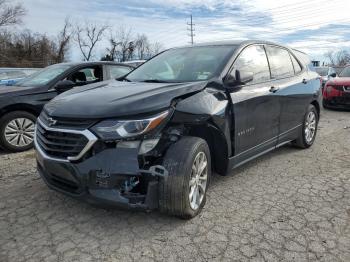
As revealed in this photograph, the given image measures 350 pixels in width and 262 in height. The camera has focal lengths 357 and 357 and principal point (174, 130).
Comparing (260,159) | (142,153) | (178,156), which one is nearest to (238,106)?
(178,156)

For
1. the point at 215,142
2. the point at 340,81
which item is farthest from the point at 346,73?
the point at 215,142

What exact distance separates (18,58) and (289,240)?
5431 cm

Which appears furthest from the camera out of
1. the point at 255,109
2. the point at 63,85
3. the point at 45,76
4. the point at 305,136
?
the point at 45,76

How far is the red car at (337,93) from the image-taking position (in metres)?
10.4

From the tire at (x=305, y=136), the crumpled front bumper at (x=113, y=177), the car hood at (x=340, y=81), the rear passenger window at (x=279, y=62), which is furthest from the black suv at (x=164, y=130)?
the car hood at (x=340, y=81)

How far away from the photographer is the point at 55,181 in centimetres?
333

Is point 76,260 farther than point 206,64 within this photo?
No

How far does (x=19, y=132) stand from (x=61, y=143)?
10.3 ft

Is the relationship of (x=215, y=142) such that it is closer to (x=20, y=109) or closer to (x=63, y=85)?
(x=63, y=85)

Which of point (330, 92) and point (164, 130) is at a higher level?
point (164, 130)

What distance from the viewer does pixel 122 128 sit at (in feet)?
9.65

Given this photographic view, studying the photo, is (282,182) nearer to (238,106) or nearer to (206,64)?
(238,106)

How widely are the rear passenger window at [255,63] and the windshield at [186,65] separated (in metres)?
0.17

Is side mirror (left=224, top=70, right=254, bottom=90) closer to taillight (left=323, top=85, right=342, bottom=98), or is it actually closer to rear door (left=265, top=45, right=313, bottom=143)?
rear door (left=265, top=45, right=313, bottom=143)
